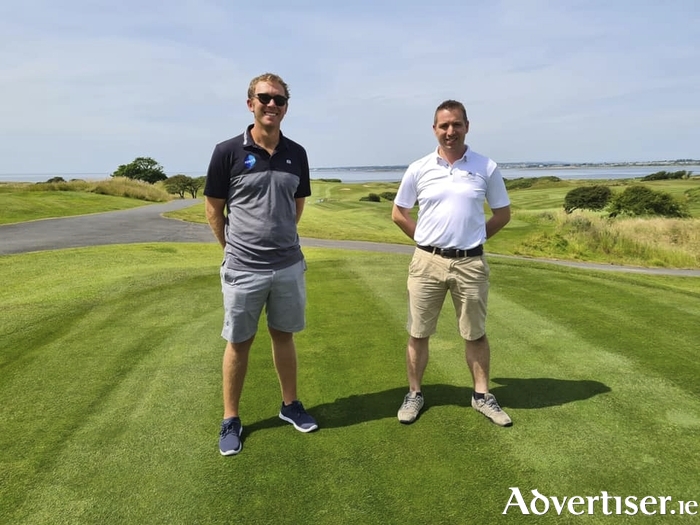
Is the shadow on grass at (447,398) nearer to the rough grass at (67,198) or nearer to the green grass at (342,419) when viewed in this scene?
the green grass at (342,419)

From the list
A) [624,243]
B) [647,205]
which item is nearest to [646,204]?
[647,205]

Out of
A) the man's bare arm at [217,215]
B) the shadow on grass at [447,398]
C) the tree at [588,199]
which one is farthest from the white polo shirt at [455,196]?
the tree at [588,199]

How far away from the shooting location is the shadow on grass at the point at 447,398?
3261mm

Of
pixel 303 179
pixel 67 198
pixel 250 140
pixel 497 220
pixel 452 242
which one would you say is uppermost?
pixel 250 140

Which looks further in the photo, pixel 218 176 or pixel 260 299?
pixel 260 299

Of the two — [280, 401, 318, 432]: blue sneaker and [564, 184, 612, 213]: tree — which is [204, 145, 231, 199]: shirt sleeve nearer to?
[280, 401, 318, 432]: blue sneaker

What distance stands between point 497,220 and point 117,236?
Answer: 17.6 meters

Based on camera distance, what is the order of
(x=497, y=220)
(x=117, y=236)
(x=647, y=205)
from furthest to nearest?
(x=647, y=205) < (x=117, y=236) < (x=497, y=220)

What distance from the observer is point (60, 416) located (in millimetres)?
3203

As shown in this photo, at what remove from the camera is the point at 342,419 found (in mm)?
3232

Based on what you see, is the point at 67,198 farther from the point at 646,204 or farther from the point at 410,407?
the point at 646,204

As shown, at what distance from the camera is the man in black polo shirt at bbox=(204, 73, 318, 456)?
297cm

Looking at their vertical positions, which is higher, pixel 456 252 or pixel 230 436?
pixel 456 252

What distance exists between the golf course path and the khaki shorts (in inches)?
561
